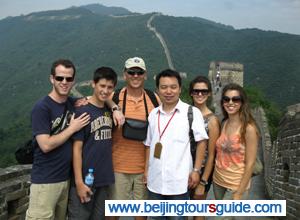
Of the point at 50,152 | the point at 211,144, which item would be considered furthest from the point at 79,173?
the point at 211,144

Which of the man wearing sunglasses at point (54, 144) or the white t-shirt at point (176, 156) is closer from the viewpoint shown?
the man wearing sunglasses at point (54, 144)

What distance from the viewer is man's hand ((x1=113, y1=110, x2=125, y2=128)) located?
376cm

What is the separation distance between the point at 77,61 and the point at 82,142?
6830 cm

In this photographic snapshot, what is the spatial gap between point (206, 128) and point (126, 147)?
81 cm

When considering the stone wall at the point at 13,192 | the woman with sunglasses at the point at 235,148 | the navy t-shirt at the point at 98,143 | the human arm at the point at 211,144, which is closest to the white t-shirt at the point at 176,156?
the human arm at the point at 211,144

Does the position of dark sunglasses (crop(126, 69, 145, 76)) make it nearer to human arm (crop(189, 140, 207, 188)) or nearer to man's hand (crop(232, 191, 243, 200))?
human arm (crop(189, 140, 207, 188))

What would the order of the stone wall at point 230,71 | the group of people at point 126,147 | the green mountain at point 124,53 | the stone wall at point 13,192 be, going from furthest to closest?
the green mountain at point 124,53, the stone wall at point 230,71, the stone wall at point 13,192, the group of people at point 126,147

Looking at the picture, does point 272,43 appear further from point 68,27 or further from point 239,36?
point 68,27

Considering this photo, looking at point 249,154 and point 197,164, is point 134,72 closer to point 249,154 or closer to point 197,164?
point 197,164

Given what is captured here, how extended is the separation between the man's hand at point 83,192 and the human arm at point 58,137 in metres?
0.44

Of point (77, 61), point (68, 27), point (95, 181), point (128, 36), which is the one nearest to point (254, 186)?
point (95, 181)

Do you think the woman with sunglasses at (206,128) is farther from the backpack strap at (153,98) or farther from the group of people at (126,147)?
the backpack strap at (153,98)

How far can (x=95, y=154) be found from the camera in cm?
374

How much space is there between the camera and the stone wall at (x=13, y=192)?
15.5 feet
